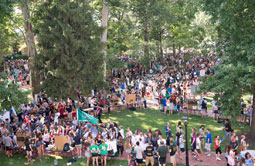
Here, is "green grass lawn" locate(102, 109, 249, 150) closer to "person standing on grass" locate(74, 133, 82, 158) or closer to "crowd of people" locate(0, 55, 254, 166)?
"crowd of people" locate(0, 55, 254, 166)

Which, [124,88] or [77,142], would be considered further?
[124,88]

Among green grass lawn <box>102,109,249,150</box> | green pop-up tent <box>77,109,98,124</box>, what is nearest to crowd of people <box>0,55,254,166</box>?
green pop-up tent <box>77,109,98,124</box>

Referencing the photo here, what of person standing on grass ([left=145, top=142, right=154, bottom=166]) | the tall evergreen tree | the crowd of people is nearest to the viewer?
person standing on grass ([left=145, top=142, right=154, bottom=166])

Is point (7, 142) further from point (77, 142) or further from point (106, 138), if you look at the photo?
point (106, 138)

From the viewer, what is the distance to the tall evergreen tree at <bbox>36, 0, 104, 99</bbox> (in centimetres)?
2025

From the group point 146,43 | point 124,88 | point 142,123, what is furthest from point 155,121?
point 146,43

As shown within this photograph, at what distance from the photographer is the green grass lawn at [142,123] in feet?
45.1

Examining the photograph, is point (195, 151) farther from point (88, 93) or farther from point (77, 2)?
point (77, 2)

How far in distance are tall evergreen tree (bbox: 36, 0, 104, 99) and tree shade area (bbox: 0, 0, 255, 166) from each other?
0.25 ft

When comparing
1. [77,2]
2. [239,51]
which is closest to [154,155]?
[239,51]

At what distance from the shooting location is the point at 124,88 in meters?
28.1

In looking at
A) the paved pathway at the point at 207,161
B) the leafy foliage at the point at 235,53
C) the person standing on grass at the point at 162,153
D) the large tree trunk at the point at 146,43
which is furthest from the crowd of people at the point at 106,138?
the large tree trunk at the point at 146,43

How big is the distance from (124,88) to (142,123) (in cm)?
964

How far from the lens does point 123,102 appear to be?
23.2 metres
